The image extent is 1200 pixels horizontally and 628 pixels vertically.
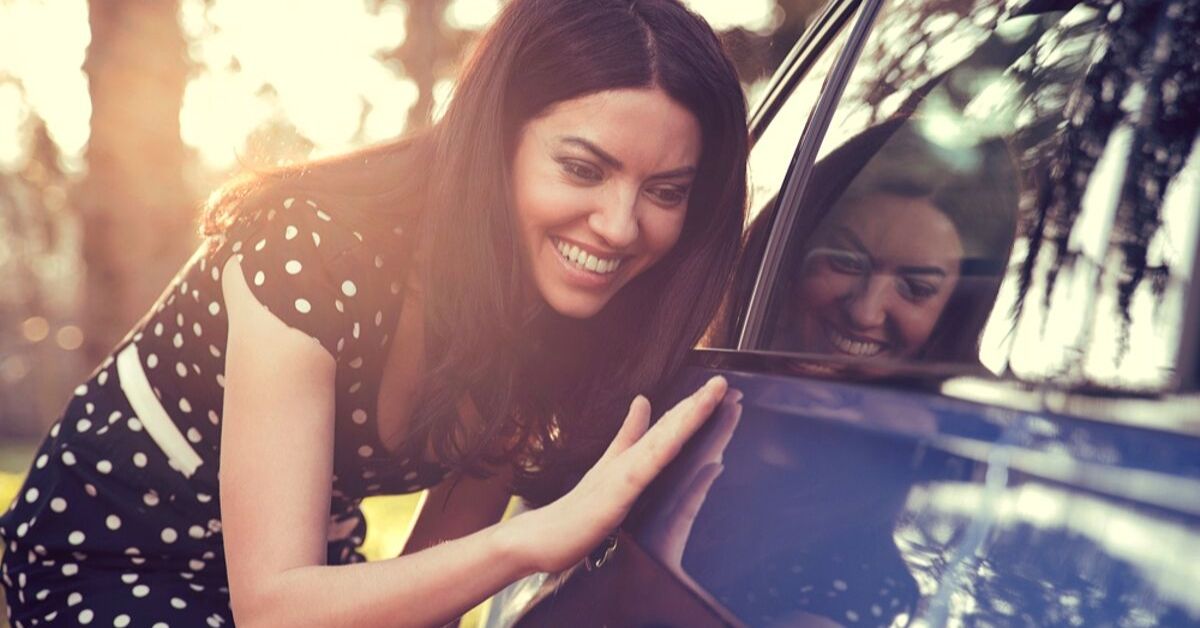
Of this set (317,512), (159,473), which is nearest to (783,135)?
(317,512)

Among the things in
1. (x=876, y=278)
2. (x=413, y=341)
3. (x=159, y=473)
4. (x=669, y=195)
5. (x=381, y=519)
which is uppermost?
(x=669, y=195)

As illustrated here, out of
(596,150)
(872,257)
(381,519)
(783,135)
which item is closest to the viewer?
(872,257)

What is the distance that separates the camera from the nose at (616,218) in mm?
1841

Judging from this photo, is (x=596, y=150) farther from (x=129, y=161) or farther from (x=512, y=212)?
(x=129, y=161)

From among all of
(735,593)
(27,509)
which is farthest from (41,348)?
(735,593)

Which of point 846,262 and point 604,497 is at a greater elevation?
point 846,262

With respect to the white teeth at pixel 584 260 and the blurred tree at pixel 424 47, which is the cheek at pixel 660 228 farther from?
the blurred tree at pixel 424 47

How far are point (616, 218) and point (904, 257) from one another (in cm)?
52

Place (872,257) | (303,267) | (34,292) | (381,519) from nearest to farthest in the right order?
1. (872,257)
2. (303,267)
3. (381,519)
4. (34,292)

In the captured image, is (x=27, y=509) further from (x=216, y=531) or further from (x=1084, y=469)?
(x=1084, y=469)

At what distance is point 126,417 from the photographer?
211 centimetres

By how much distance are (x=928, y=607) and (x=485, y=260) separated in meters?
1.16

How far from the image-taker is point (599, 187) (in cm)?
186

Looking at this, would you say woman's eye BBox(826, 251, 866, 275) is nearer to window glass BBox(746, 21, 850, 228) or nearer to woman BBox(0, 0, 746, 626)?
window glass BBox(746, 21, 850, 228)
